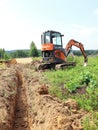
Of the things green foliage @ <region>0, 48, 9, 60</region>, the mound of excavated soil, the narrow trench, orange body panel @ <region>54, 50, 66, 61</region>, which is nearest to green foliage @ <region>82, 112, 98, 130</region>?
the mound of excavated soil

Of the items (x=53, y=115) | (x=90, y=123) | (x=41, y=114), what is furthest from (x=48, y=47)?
(x=90, y=123)

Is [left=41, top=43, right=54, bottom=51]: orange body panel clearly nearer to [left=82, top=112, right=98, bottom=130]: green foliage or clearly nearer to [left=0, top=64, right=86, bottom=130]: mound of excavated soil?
[left=0, top=64, right=86, bottom=130]: mound of excavated soil

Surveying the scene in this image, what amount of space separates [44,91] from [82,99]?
221cm

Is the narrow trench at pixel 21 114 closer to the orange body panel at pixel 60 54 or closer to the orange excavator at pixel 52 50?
the orange excavator at pixel 52 50

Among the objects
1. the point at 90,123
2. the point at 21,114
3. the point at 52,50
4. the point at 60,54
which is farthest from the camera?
the point at 60,54

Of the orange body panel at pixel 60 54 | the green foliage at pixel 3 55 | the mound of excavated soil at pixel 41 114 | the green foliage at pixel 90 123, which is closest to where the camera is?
the green foliage at pixel 90 123

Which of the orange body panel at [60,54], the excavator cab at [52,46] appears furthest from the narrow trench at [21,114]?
the orange body panel at [60,54]

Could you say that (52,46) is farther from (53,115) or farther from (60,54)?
(53,115)

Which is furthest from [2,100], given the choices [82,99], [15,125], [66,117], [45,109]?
[66,117]

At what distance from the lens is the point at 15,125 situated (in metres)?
10.2

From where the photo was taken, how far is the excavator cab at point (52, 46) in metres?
23.0

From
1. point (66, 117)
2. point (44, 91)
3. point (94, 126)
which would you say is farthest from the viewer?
point (44, 91)

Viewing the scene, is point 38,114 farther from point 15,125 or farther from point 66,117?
point 66,117

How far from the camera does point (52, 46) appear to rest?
75.3ft
